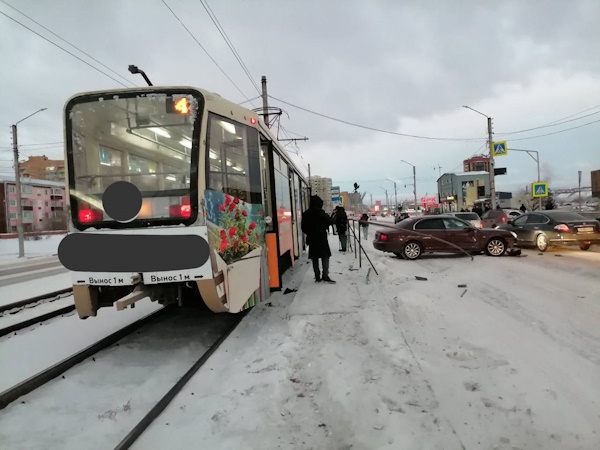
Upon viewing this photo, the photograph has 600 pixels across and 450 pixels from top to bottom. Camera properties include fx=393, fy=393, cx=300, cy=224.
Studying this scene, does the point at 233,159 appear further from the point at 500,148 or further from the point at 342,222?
the point at 500,148

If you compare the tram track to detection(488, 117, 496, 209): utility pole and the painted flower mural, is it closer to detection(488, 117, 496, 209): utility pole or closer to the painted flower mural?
the painted flower mural

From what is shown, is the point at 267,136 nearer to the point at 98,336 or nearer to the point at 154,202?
the point at 154,202

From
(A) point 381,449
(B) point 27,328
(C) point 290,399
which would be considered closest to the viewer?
(A) point 381,449

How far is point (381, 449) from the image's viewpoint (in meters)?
2.87

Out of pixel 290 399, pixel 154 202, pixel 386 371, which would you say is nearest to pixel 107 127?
pixel 154 202

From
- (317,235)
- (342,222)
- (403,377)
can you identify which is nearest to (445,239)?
(342,222)

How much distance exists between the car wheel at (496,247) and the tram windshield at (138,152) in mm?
10834

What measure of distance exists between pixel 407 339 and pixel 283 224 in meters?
4.07

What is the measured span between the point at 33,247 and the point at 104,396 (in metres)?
37.0

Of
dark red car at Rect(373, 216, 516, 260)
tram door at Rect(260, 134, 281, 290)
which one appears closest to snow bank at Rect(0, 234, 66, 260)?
dark red car at Rect(373, 216, 516, 260)

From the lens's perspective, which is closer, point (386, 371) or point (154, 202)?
point (386, 371)

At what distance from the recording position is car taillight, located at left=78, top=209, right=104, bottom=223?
4.88 meters

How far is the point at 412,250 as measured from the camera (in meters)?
12.8

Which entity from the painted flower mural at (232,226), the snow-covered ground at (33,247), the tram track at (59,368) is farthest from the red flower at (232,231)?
the snow-covered ground at (33,247)
